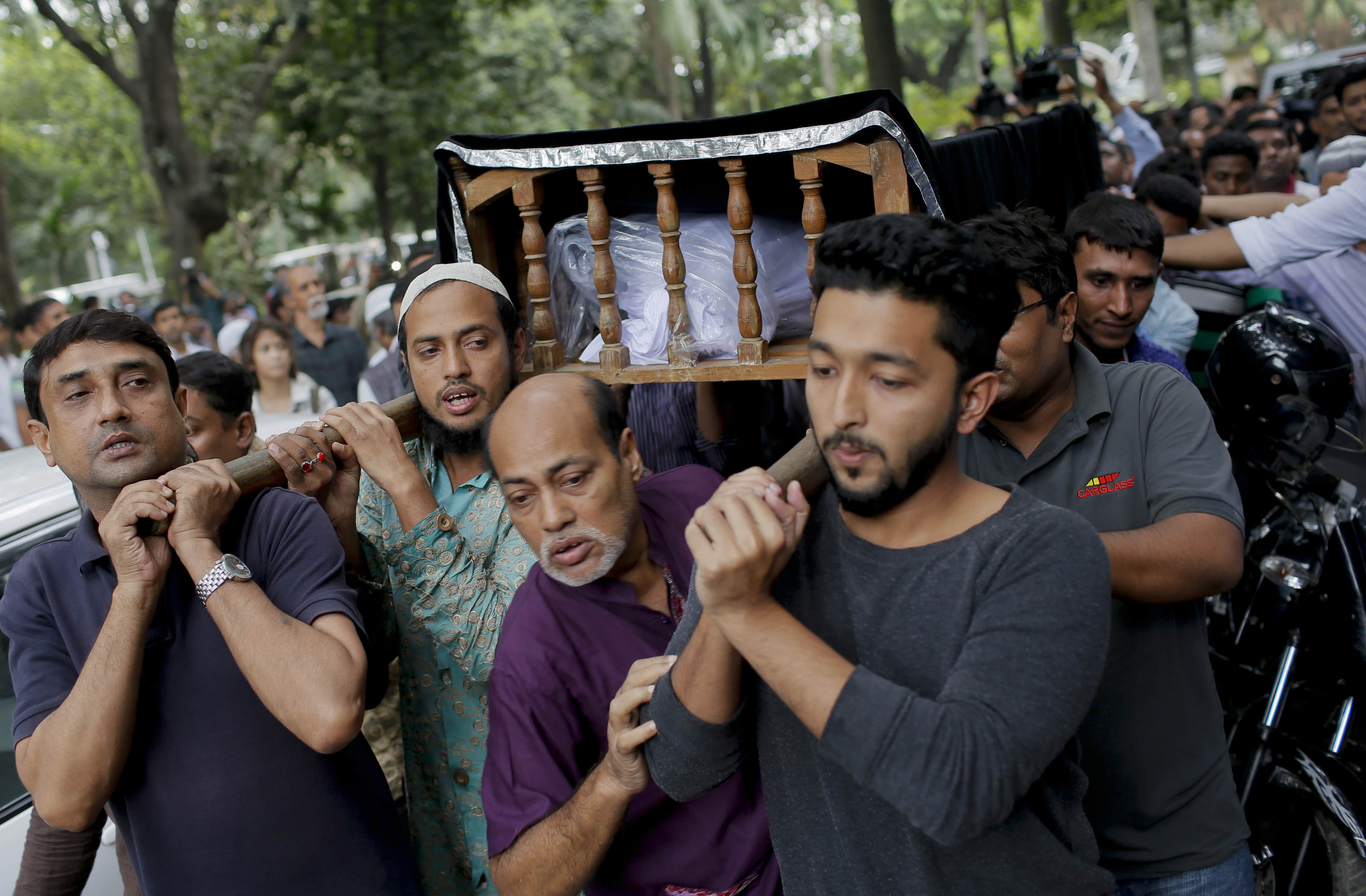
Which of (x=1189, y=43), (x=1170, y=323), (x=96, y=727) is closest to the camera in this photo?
(x=96, y=727)

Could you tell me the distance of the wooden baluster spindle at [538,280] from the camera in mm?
2436

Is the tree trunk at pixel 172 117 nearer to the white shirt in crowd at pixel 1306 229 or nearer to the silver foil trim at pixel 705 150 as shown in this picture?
the silver foil trim at pixel 705 150

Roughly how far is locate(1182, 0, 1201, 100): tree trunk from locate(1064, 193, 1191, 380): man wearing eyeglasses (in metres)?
25.3

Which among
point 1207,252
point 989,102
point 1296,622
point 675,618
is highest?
point 989,102

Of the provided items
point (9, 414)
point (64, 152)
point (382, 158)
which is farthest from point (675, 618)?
point (64, 152)

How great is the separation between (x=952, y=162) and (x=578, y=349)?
1141 millimetres

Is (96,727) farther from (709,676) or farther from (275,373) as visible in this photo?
(275,373)

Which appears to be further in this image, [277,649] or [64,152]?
[64,152]

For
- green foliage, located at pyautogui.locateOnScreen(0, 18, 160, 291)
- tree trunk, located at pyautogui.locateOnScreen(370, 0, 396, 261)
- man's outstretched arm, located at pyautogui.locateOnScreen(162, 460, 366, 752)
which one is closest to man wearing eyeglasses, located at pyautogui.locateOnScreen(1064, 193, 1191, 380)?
man's outstretched arm, located at pyautogui.locateOnScreen(162, 460, 366, 752)

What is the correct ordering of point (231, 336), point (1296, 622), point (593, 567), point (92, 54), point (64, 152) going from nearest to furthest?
point (593, 567)
point (1296, 622)
point (231, 336)
point (92, 54)
point (64, 152)

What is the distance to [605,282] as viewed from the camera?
→ 242cm

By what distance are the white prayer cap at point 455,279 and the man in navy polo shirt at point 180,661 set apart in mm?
653

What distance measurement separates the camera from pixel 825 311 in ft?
4.25

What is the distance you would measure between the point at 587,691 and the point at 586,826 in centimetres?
24
